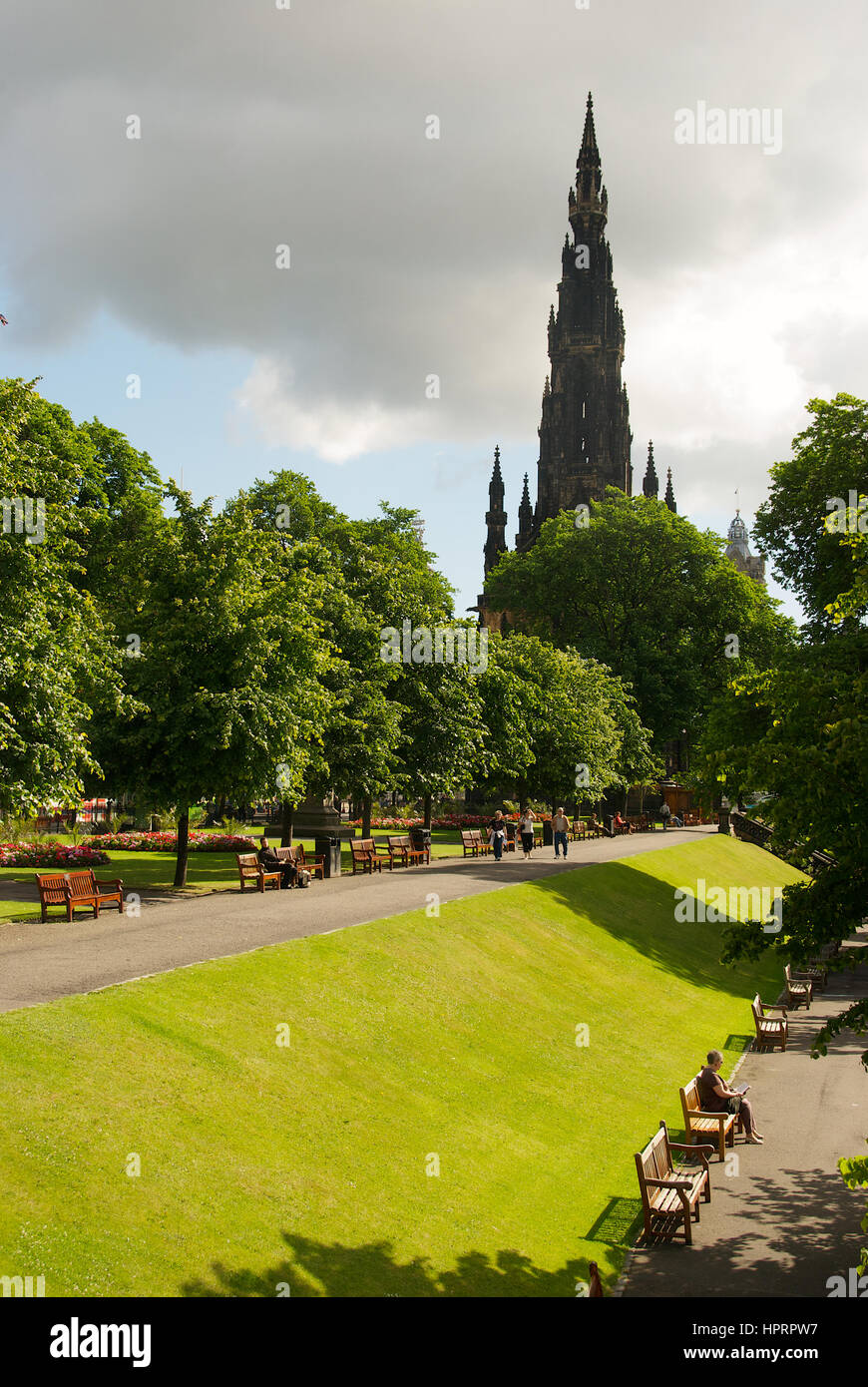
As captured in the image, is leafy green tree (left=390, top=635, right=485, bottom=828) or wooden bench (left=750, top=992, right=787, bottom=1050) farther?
leafy green tree (left=390, top=635, right=485, bottom=828)

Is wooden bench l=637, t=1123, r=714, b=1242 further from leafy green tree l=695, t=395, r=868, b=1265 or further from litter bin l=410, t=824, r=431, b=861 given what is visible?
litter bin l=410, t=824, r=431, b=861

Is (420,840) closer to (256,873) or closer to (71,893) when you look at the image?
(256,873)

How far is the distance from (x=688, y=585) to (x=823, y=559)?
35.0 metres

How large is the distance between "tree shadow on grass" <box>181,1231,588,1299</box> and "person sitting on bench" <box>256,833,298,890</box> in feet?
46.2

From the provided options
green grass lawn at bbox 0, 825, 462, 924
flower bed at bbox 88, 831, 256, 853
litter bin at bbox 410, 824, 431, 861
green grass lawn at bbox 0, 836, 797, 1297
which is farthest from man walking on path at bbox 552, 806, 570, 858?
green grass lawn at bbox 0, 836, 797, 1297

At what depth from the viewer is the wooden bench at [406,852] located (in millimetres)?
30905

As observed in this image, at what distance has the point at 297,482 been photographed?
48.7m

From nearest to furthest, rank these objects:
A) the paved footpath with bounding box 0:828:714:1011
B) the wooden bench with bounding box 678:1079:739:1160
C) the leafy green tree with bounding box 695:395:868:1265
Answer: the leafy green tree with bounding box 695:395:868:1265 → the paved footpath with bounding box 0:828:714:1011 → the wooden bench with bounding box 678:1079:739:1160

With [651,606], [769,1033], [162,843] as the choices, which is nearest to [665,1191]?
[769,1033]

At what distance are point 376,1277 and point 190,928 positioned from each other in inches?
352

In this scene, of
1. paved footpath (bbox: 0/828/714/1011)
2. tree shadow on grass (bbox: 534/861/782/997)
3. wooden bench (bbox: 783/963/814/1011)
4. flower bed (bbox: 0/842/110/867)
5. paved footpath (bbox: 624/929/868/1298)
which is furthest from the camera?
flower bed (bbox: 0/842/110/867)

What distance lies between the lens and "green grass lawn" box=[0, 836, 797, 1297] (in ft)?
30.7

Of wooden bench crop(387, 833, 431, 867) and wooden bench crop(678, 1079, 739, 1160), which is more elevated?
wooden bench crop(387, 833, 431, 867)
